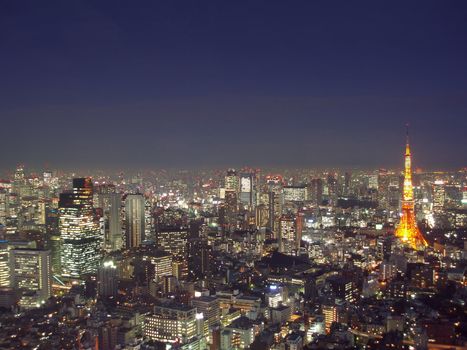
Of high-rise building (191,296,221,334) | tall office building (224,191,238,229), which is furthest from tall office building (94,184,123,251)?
high-rise building (191,296,221,334)

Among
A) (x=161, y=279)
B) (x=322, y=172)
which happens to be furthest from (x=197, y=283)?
(x=322, y=172)

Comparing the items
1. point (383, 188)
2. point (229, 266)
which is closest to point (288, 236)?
point (229, 266)

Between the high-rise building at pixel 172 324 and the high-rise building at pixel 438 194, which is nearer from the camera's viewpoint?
the high-rise building at pixel 172 324

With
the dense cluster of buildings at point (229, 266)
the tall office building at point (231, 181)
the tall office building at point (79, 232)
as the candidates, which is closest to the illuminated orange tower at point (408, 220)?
the dense cluster of buildings at point (229, 266)

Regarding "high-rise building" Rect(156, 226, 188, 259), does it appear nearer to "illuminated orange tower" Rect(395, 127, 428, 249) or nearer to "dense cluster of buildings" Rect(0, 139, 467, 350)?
"dense cluster of buildings" Rect(0, 139, 467, 350)

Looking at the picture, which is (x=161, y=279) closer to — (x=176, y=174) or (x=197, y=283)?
(x=197, y=283)

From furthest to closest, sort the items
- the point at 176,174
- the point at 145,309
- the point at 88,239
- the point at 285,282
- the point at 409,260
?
the point at 176,174 < the point at 88,239 < the point at 409,260 < the point at 285,282 < the point at 145,309

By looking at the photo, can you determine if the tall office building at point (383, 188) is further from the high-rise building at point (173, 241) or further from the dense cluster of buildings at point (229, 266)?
the high-rise building at point (173, 241)
